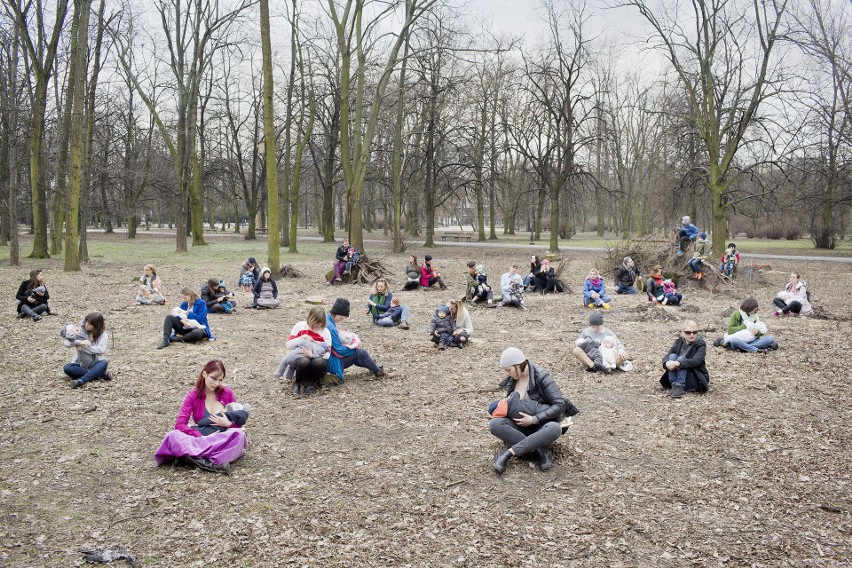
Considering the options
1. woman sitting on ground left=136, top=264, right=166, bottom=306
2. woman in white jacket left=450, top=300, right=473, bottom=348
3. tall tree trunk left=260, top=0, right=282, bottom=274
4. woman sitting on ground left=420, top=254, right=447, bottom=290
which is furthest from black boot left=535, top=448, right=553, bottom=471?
tall tree trunk left=260, top=0, right=282, bottom=274

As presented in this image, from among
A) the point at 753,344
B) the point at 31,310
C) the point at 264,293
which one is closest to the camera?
the point at 753,344

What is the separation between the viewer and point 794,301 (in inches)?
512

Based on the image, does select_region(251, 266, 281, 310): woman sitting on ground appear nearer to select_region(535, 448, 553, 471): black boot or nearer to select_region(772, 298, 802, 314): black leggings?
select_region(535, 448, 553, 471): black boot

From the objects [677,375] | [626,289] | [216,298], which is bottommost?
[677,375]

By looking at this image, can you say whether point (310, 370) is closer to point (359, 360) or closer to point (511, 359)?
point (359, 360)

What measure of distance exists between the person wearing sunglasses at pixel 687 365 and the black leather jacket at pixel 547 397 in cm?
271

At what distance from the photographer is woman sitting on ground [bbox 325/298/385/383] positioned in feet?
25.1

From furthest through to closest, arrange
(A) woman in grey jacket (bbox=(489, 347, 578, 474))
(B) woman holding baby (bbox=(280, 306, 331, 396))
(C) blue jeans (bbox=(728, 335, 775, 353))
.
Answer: (C) blue jeans (bbox=(728, 335, 775, 353))
(B) woman holding baby (bbox=(280, 306, 331, 396))
(A) woman in grey jacket (bbox=(489, 347, 578, 474))

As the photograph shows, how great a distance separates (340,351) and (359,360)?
324mm

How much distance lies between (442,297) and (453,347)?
5.96 m

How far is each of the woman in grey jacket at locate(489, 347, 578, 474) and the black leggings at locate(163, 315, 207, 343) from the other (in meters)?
6.36

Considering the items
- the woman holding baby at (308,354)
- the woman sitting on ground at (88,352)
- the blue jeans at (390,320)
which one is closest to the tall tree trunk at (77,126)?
the blue jeans at (390,320)

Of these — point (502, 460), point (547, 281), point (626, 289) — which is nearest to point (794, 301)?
point (626, 289)

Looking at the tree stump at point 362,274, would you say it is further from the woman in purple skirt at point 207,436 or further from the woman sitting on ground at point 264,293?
the woman in purple skirt at point 207,436
